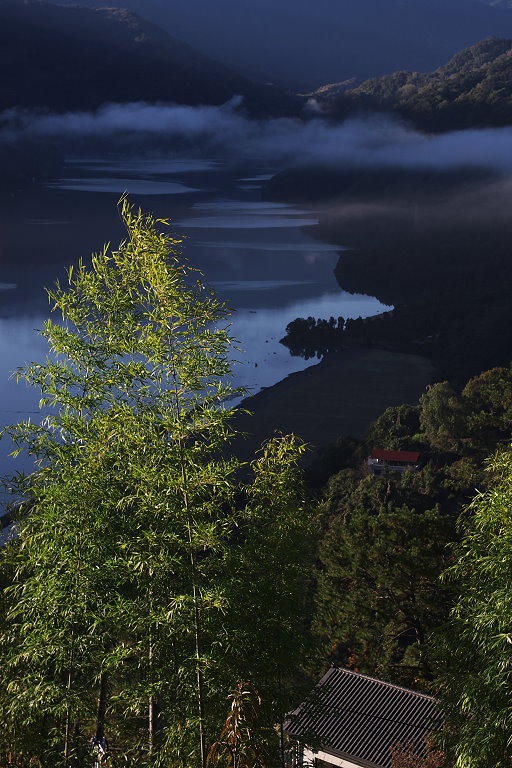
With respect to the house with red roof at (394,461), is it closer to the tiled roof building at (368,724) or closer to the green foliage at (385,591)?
the green foliage at (385,591)

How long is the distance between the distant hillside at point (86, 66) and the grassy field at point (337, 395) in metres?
61.7

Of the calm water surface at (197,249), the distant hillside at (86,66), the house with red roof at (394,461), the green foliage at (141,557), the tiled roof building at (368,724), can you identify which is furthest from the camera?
the distant hillside at (86,66)

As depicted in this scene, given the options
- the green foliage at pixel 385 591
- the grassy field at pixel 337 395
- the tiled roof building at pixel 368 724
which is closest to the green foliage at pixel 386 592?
the green foliage at pixel 385 591

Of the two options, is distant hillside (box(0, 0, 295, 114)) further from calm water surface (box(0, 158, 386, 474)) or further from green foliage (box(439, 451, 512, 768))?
green foliage (box(439, 451, 512, 768))

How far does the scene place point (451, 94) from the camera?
320ft

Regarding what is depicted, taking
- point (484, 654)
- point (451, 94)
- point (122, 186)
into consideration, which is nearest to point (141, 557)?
point (484, 654)

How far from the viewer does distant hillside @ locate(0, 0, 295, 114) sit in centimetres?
9400

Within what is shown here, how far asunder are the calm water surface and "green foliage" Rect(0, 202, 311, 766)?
761 inches

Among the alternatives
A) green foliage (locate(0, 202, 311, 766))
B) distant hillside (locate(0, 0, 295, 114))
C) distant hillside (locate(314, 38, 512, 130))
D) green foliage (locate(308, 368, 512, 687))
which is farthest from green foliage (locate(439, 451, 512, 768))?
distant hillside (locate(314, 38, 512, 130))

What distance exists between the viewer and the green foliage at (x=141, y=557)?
3680 mm

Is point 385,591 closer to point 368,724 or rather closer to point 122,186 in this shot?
point 368,724

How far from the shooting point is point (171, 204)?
94.3 meters

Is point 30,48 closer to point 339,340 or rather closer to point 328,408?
point 339,340

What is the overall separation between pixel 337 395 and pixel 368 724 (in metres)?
30.3
